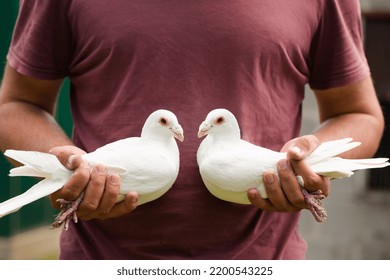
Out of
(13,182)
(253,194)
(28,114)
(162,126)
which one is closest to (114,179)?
(162,126)

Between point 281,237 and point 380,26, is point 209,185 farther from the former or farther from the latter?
point 380,26

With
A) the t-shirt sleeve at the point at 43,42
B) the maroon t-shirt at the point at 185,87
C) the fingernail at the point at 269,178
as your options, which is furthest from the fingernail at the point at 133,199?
the t-shirt sleeve at the point at 43,42

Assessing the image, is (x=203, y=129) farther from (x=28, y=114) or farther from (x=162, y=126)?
(x=28, y=114)

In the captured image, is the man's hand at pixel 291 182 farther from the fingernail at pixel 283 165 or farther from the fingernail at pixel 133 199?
the fingernail at pixel 133 199

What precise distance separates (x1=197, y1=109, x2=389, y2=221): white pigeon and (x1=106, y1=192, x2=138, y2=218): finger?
0.43 feet

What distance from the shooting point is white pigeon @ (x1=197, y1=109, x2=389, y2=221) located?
1.18m

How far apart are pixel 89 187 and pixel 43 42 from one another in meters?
0.40

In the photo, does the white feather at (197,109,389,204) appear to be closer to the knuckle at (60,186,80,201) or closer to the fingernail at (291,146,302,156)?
the fingernail at (291,146,302,156)

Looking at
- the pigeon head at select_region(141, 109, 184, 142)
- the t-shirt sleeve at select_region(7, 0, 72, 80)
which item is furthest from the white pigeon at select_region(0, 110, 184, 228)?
the t-shirt sleeve at select_region(7, 0, 72, 80)

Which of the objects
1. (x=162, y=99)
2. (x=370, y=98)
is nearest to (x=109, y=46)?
(x=162, y=99)

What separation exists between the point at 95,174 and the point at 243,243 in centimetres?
34

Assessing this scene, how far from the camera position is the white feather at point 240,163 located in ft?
3.87

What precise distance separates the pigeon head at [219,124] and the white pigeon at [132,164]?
5 centimetres

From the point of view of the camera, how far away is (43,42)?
4.47 feet
